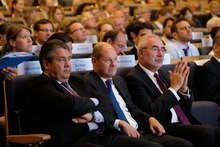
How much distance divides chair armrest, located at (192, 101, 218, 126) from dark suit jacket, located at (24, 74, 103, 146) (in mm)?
1268

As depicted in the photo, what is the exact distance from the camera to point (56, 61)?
368 cm

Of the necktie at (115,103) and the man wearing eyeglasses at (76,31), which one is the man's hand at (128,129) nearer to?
the necktie at (115,103)

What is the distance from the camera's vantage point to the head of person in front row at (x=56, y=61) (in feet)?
12.1

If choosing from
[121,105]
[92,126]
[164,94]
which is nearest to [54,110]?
[92,126]

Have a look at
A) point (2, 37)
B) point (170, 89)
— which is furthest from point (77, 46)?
point (170, 89)

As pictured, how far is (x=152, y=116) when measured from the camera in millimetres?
4105

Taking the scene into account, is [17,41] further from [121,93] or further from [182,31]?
[182,31]

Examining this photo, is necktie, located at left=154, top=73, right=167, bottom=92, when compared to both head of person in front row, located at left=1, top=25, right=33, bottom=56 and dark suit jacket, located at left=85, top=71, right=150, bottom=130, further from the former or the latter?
head of person in front row, located at left=1, top=25, right=33, bottom=56

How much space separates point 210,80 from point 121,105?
3.79ft

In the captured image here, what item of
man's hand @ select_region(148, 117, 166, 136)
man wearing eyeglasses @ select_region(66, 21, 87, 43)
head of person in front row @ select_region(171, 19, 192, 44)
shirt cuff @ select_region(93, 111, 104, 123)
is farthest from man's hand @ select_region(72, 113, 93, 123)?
head of person in front row @ select_region(171, 19, 192, 44)

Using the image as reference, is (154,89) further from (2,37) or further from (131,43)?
(131,43)

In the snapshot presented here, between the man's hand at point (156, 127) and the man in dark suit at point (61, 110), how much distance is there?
1.05ft

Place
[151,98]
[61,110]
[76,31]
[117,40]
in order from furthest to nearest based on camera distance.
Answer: [76,31] < [117,40] < [151,98] < [61,110]

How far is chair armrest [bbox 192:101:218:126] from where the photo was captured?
15.1 feet
